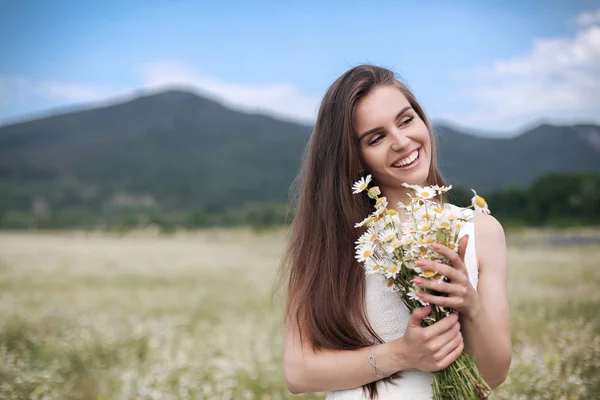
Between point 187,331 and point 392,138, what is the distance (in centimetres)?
551

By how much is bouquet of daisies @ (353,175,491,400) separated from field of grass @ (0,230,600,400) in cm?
130

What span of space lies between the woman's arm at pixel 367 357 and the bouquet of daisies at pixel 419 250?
66 millimetres

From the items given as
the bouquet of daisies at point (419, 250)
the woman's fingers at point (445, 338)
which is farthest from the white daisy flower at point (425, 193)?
the woman's fingers at point (445, 338)

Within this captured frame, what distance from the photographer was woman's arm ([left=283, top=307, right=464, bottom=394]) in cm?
189

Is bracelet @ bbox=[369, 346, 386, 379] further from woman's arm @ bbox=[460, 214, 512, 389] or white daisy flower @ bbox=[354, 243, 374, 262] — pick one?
white daisy flower @ bbox=[354, 243, 374, 262]

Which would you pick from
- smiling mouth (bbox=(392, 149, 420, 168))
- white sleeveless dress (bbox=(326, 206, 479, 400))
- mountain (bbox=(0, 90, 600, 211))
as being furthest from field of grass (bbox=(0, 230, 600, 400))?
mountain (bbox=(0, 90, 600, 211))

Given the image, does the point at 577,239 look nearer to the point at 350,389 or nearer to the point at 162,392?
the point at 162,392

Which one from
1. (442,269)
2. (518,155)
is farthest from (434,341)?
(518,155)

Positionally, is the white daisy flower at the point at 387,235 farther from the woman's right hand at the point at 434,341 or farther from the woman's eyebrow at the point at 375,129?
the woman's eyebrow at the point at 375,129

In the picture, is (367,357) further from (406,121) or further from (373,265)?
(406,121)

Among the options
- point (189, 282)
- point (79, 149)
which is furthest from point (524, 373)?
point (79, 149)

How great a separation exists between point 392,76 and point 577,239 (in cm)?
913

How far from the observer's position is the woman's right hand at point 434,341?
6.16 ft

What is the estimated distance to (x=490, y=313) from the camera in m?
2.04
